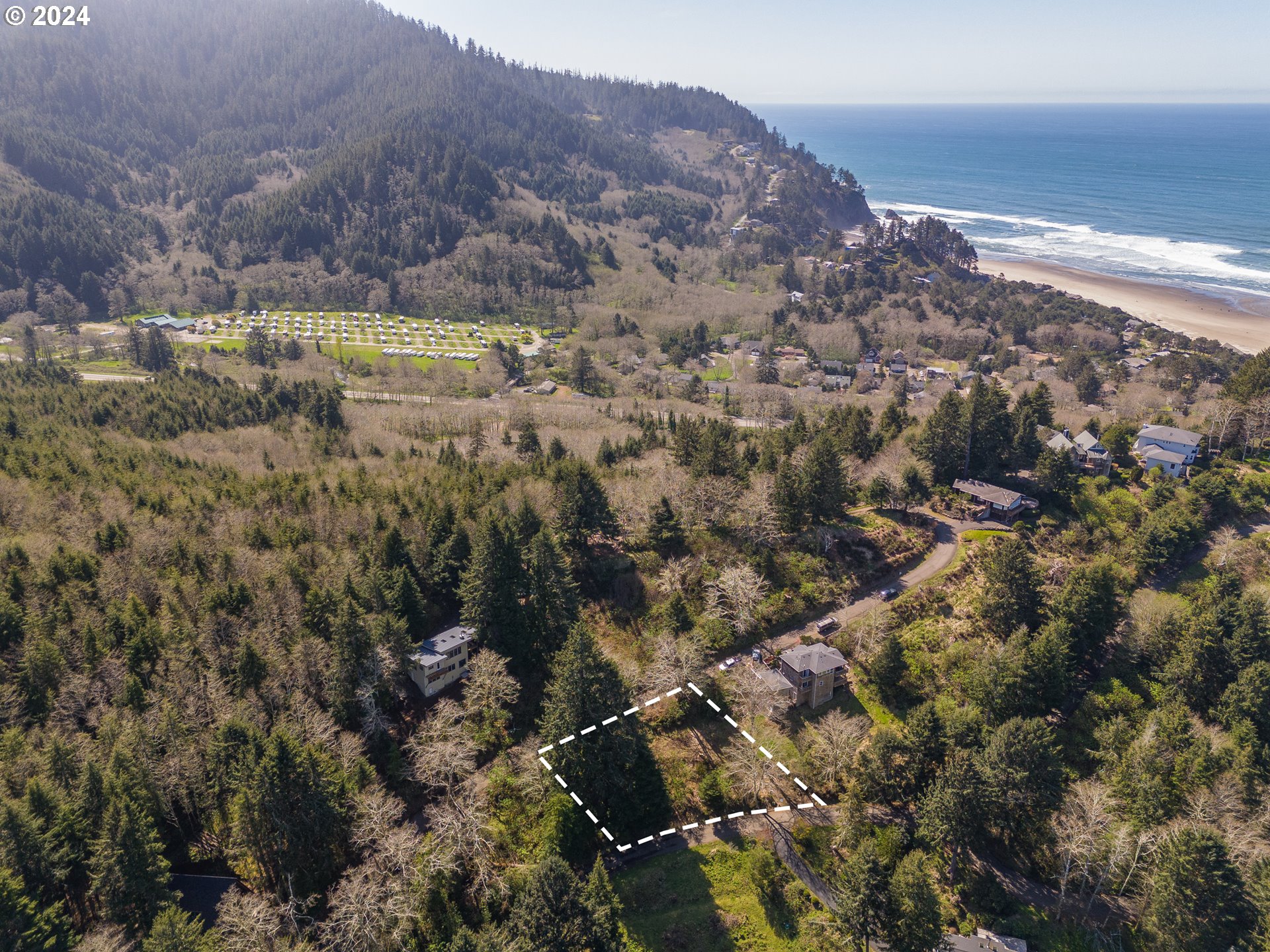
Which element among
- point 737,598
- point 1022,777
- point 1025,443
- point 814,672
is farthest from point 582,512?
point 1025,443

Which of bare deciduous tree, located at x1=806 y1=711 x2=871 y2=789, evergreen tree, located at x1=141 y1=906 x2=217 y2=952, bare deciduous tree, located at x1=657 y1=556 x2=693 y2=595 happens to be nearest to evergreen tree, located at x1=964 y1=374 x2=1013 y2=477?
bare deciduous tree, located at x1=657 y1=556 x2=693 y2=595

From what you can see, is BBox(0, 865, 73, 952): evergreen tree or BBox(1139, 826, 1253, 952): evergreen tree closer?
BBox(0, 865, 73, 952): evergreen tree

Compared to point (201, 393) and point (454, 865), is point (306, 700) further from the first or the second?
point (201, 393)

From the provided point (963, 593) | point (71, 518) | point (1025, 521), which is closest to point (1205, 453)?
point (1025, 521)

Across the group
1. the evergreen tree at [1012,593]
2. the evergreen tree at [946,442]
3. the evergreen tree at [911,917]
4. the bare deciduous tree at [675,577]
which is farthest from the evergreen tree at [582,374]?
the evergreen tree at [911,917]

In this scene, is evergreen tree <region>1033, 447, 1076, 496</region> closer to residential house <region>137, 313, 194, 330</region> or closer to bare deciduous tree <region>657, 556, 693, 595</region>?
bare deciduous tree <region>657, 556, 693, 595</region>

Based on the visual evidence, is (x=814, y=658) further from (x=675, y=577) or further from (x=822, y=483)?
(x=822, y=483)
